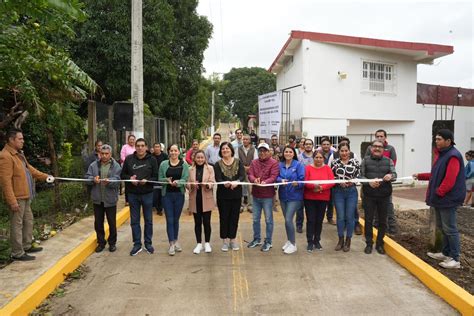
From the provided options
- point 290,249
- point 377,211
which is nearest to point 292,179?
point 290,249

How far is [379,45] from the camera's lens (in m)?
15.1

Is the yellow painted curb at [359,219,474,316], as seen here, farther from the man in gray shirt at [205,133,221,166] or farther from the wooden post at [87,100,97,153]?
the wooden post at [87,100,97,153]

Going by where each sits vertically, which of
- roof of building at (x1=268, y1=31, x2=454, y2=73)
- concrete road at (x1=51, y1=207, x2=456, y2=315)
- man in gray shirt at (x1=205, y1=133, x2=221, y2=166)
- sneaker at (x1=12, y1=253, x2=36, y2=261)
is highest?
roof of building at (x1=268, y1=31, x2=454, y2=73)

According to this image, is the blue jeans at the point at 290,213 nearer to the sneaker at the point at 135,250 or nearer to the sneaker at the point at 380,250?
the sneaker at the point at 380,250

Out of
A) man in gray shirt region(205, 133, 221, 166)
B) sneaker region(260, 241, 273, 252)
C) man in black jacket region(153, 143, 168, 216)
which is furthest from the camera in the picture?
man in gray shirt region(205, 133, 221, 166)

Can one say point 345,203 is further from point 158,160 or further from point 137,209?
point 158,160

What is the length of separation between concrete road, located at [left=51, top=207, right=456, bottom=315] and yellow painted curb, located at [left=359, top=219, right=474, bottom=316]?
96 mm

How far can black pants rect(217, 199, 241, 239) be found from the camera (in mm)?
6512

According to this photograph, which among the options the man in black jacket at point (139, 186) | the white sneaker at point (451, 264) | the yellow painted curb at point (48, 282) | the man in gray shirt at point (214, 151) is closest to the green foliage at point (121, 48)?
the man in gray shirt at point (214, 151)

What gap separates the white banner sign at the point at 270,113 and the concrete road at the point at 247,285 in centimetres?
787

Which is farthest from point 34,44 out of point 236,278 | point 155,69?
point 155,69

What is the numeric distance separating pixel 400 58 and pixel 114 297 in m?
14.9

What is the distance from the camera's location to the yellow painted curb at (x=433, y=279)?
15.0 ft

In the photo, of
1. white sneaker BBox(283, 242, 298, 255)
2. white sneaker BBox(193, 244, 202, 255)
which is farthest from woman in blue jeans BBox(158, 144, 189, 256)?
white sneaker BBox(283, 242, 298, 255)
